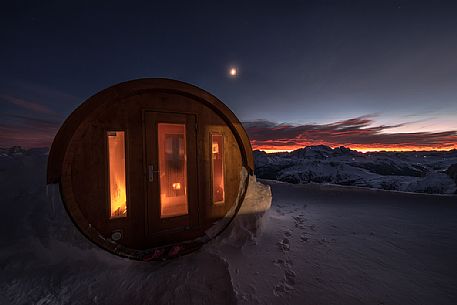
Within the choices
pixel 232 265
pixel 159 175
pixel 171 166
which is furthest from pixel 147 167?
pixel 171 166

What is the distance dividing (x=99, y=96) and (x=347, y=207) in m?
8.09

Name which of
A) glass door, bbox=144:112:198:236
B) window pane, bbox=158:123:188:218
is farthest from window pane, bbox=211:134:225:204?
window pane, bbox=158:123:188:218

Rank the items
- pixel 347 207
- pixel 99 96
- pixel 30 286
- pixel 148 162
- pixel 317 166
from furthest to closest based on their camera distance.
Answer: pixel 317 166
pixel 347 207
pixel 148 162
pixel 99 96
pixel 30 286

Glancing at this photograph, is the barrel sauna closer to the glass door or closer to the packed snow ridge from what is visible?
the glass door

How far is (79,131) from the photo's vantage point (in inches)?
120

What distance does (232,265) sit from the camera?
313cm

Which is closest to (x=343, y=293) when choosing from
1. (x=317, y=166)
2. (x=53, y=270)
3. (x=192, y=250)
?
(x=192, y=250)

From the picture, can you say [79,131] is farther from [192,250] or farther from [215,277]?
[215,277]

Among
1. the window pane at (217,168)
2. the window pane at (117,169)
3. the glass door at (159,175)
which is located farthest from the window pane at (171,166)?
the glass door at (159,175)

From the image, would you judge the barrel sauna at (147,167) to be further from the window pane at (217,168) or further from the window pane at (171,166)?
the window pane at (171,166)

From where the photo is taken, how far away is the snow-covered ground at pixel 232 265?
245 cm

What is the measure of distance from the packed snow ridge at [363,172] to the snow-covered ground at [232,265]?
54.0 ft

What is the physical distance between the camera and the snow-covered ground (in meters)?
2.45

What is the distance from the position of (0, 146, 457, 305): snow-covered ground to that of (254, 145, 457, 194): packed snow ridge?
16452 mm
